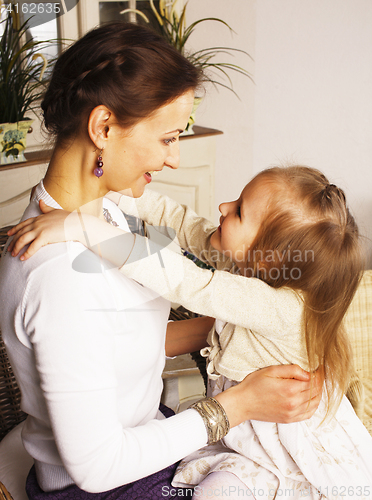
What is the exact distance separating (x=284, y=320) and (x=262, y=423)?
0.26m

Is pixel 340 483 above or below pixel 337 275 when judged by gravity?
below

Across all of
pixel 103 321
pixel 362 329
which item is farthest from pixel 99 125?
pixel 362 329

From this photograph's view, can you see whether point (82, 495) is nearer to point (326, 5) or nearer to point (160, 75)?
point (160, 75)

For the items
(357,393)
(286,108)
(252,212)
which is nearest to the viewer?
(252,212)

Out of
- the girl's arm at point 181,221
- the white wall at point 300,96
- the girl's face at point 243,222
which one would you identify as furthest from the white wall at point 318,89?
the girl's face at point 243,222

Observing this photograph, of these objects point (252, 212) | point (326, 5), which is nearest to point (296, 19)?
point (326, 5)

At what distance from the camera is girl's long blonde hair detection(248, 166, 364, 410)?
1071mm

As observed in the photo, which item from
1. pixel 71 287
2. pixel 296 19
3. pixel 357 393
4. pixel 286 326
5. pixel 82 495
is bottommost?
pixel 357 393

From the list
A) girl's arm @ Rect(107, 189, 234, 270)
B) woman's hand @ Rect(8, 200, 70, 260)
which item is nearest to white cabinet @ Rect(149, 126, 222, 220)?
girl's arm @ Rect(107, 189, 234, 270)

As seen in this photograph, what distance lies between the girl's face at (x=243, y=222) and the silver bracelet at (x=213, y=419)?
0.39 m

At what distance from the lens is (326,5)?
2787mm

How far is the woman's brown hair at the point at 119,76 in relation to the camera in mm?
818

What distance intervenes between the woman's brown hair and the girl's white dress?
268 mm

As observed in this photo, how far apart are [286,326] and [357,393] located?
2.19 feet
